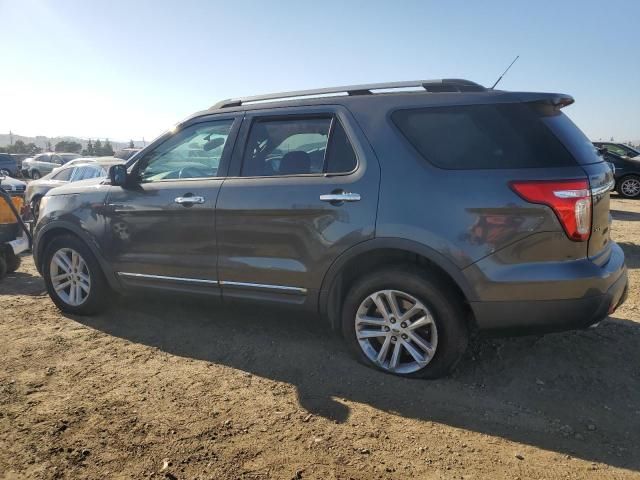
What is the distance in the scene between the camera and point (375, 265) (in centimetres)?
341

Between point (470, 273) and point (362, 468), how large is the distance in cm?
128

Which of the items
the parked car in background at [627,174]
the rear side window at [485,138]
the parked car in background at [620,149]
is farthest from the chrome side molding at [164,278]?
the parked car in background at [620,149]

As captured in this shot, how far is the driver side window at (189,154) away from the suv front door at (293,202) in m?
0.22

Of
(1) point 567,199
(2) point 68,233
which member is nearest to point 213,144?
(2) point 68,233

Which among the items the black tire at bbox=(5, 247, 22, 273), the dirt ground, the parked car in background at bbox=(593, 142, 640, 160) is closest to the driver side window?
the dirt ground

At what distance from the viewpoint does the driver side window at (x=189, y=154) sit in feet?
13.1

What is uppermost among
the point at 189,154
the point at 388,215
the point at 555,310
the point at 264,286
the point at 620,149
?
the point at 620,149

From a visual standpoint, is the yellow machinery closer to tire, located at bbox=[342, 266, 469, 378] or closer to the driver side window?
the driver side window

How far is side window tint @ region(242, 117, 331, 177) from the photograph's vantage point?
11.7ft

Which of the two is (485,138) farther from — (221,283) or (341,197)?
(221,283)

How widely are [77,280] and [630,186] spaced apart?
16.7 metres

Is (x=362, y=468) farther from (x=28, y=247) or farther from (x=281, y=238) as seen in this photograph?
(x=28, y=247)

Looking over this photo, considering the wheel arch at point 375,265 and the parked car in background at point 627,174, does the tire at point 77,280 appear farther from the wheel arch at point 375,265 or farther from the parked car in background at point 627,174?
the parked car in background at point 627,174

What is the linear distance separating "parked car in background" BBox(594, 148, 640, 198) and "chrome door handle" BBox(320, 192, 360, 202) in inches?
583
